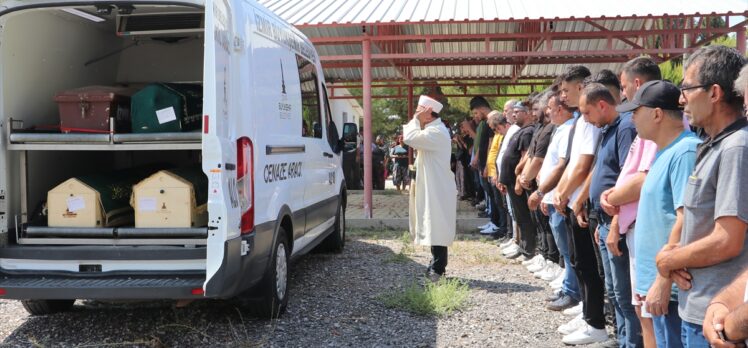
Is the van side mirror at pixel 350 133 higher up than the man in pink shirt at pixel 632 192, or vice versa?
the van side mirror at pixel 350 133

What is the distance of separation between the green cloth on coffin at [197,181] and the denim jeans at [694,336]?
3.33 metres

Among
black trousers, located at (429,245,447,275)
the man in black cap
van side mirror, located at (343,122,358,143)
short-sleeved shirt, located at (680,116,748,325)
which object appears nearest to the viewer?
short-sleeved shirt, located at (680,116,748,325)

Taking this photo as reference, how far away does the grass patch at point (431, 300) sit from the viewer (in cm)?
552

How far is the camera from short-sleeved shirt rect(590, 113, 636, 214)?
381 cm

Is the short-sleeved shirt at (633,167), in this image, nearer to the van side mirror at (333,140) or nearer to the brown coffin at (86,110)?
the brown coffin at (86,110)

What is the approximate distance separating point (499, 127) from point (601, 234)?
4.81 metres

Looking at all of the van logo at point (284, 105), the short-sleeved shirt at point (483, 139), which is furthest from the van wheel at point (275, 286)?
the short-sleeved shirt at point (483, 139)

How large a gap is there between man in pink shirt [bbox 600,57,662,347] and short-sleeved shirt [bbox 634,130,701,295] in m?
0.28

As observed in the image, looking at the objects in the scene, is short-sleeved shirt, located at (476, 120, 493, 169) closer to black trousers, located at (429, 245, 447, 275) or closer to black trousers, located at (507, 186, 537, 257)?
black trousers, located at (507, 186, 537, 257)

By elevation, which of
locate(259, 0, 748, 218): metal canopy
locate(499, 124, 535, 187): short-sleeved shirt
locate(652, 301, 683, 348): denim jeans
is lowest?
locate(652, 301, 683, 348): denim jeans

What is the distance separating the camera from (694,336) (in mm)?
2438

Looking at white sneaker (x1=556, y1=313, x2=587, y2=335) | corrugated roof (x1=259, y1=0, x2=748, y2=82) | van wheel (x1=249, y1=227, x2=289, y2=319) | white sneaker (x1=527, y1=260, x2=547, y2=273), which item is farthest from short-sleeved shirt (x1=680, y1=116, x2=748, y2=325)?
corrugated roof (x1=259, y1=0, x2=748, y2=82)

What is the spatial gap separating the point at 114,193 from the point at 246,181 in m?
1.28

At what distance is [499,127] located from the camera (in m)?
8.63
